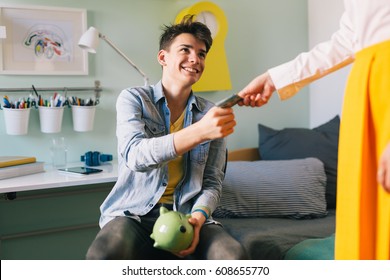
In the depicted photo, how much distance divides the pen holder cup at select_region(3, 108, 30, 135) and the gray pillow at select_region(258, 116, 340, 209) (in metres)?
1.20

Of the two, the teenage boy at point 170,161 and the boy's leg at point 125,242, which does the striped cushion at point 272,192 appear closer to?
the teenage boy at point 170,161

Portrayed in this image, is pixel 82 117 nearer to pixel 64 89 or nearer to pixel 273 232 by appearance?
pixel 64 89

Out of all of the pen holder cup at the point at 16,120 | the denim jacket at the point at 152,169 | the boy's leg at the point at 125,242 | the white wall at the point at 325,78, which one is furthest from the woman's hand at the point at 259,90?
the white wall at the point at 325,78

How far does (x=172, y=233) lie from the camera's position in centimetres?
124

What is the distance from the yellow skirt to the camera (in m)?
0.96

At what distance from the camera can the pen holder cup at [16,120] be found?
203 cm

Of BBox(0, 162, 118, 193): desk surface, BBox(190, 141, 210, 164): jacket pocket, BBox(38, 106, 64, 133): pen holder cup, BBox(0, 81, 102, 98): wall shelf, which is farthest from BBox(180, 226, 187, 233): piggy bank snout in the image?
BBox(0, 81, 102, 98): wall shelf

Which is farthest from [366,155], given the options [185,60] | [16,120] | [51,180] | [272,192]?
[16,120]

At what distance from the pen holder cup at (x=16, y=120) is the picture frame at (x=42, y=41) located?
19 cm

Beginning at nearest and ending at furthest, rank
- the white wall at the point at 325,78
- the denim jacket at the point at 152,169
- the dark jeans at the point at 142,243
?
the dark jeans at the point at 142,243 < the denim jacket at the point at 152,169 < the white wall at the point at 325,78

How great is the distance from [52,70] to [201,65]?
90cm

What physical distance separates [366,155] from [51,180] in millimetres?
1234

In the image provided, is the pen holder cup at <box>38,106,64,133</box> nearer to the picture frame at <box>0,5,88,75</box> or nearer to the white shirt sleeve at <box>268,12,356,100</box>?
the picture frame at <box>0,5,88,75</box>

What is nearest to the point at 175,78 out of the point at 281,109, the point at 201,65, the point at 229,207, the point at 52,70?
the point at 201,65
